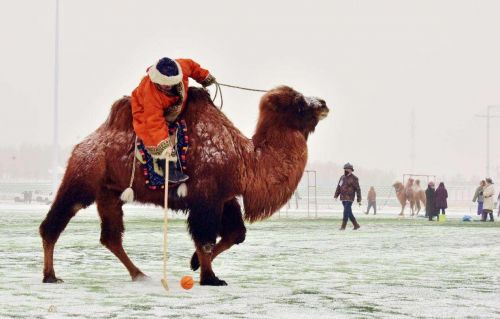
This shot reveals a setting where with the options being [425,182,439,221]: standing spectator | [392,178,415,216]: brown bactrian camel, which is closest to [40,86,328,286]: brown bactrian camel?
[425,182,439,221]: standing spectator

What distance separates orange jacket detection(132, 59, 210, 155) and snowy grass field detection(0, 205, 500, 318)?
1.33 meters

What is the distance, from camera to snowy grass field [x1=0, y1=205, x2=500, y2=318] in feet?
23.2

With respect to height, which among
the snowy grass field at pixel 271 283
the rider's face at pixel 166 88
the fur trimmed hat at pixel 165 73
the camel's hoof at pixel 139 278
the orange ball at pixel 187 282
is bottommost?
the snowy grass field at pixel 271 283

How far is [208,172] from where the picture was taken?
8625 millimetres

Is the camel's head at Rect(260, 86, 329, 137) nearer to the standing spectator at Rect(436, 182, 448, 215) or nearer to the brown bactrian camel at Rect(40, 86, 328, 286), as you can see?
the brown bactrian camel at Rect(40, 86, 328, 286)

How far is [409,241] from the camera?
1830 cm

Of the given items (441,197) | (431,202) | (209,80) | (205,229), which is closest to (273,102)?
(209,80)

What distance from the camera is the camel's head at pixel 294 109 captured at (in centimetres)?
906

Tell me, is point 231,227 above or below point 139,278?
above

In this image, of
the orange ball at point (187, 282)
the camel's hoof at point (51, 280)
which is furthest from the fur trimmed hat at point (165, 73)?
the camel's hoof at point (51, 280)

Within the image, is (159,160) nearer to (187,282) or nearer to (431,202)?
(187,282)

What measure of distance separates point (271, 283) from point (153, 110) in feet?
6.80

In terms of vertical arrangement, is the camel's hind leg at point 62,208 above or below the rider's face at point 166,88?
below

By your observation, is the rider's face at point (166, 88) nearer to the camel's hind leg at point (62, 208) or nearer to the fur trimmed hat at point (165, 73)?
the fur trimmed hat at point (165, 73)
